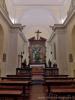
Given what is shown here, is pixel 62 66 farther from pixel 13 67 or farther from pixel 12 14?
pixel 12 14

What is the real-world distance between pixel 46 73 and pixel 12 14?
641 cm

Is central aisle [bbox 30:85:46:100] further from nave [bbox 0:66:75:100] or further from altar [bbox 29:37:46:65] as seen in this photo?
altar [bbox 29:37:46:65]

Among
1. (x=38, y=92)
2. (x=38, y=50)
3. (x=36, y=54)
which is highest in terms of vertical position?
(x=38, y=50)

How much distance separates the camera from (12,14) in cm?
1576

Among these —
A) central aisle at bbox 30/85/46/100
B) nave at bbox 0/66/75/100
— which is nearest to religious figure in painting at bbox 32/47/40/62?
central aisle at bbox 30/85/46/100

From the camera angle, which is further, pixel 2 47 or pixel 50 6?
pixel 50 6

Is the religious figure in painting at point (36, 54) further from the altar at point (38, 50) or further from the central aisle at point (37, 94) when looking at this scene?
the central aisle at point (37, 94)

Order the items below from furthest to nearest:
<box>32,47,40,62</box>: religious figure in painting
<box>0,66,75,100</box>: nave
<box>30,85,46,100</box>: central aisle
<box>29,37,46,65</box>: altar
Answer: <box>29,37,46,65</box>: altar < <box>32,47,40,62</box>: religious figure in painting < <box>30,85,46,100</box>: central aisle < <box>0,66,75,100</box>: nave

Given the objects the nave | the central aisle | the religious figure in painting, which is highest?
the religious figure in painting

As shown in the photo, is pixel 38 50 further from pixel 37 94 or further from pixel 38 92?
pixel 37 94

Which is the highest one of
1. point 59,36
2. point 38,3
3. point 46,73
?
point 38,3

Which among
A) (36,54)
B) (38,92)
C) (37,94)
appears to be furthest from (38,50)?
(37,94)

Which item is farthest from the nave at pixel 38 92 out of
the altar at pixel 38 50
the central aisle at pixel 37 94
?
the altar at pixel 38 50

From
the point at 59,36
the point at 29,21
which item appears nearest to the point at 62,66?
the point at 59,36
